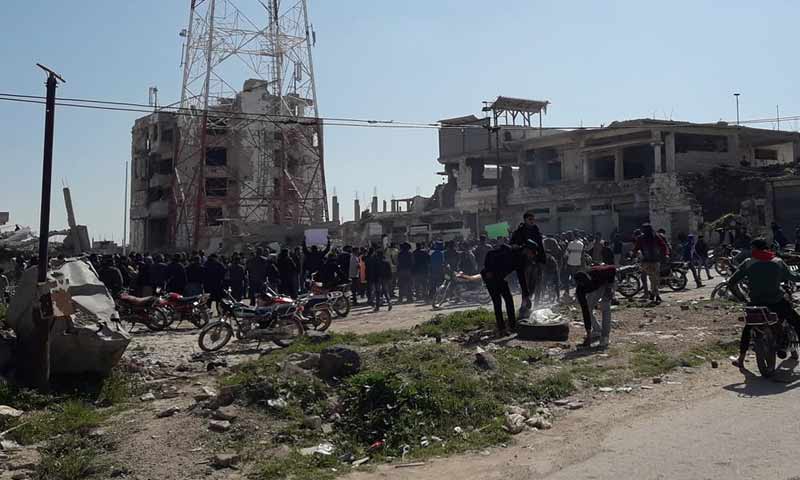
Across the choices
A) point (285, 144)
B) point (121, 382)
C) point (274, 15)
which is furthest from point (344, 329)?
point (285, 144)

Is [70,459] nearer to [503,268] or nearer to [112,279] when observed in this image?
[503,268]

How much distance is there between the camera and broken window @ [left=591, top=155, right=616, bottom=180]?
4162cm

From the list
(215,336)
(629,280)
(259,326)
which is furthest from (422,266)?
(215,336)

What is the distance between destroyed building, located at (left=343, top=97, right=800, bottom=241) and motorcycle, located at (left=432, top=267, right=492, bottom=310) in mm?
13982

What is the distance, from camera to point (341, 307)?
717 inches

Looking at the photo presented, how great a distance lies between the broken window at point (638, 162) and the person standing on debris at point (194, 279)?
28.1 meters

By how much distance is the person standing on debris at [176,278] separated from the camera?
58.0 ft

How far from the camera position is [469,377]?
8.52 meters

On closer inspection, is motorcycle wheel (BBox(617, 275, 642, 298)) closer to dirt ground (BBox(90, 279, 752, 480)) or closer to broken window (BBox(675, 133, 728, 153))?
dirt ground (BBox(90, 279, 752, 480))

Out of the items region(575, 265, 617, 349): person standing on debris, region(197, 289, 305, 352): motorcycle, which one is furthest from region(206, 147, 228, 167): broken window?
region(575, 265, 617, 349): person standing on debris

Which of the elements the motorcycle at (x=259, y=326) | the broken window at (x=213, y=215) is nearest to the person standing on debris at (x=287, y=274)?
the motorcycle at (x=259, y=326)

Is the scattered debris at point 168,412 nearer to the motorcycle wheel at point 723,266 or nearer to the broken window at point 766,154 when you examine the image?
the motorcycle wheel at point 723,266

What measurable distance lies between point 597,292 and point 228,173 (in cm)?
4249

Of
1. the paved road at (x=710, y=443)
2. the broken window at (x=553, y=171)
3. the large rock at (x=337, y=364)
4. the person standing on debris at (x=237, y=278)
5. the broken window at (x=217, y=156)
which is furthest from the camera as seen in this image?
the broken window at (x=217, y=156)
